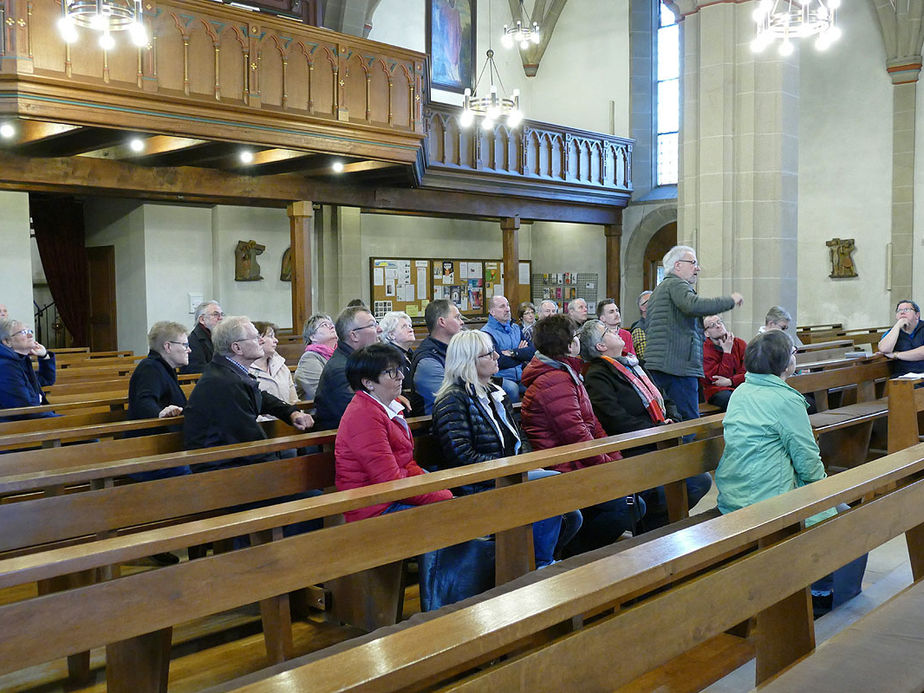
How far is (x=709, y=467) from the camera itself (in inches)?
154

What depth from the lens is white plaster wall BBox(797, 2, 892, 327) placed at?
14.0 metres

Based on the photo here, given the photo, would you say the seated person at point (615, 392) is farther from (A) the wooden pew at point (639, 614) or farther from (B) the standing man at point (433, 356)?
(A) the wooden pew at point (639, 614)

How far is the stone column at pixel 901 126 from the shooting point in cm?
1343

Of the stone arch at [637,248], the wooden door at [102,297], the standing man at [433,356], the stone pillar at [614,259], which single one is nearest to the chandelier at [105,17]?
the standing man at [433,356]

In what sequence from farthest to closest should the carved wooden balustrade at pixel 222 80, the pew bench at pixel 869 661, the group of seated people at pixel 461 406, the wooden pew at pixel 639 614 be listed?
the carved wooden balustrade at pixel 222 80 → the group of seated people at pixel 461 406 → the pew bench at pixel 869 661 → the wooden pew at pixel 639 614

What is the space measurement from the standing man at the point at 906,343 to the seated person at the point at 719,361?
1.39 meters

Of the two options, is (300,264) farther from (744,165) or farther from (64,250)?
(744,165)

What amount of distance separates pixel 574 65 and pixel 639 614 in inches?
676

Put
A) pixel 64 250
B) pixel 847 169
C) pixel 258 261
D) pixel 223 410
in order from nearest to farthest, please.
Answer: pixel 223 410
pixel 64 250
pixel 258 261
pixel 847 169

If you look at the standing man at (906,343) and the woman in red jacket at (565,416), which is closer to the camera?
the woman in red jacket at (565,416)

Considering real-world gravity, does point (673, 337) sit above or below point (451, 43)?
below

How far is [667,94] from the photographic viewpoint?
54.8 feet

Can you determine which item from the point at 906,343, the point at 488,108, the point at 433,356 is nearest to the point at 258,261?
the point at 488,108

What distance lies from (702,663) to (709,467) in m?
1.20
